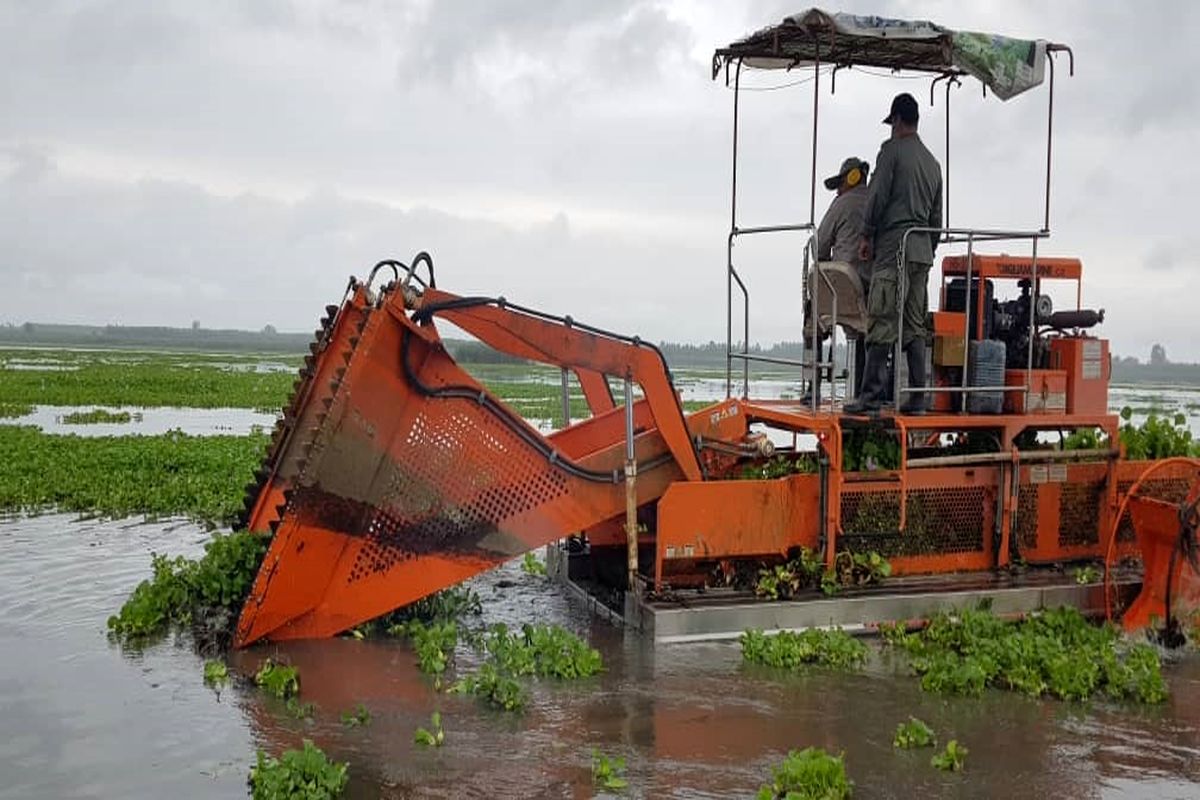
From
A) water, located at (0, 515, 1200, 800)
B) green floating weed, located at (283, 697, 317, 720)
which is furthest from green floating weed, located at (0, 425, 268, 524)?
green floating weed, located at (283, 697, 317, 720)

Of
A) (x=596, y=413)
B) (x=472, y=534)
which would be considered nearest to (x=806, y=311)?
(x=596, y=413)

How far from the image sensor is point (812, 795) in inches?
199

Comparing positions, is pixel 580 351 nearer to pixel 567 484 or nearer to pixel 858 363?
pixel 567 484

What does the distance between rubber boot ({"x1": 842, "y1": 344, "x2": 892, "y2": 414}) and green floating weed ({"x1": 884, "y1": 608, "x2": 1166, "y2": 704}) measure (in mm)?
1625

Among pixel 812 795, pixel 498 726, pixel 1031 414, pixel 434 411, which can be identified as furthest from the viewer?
pixel 1031 414

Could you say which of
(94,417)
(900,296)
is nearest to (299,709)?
(900,296)

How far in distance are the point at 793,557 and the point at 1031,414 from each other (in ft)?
7.20

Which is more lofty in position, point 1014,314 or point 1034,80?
point 1034,80

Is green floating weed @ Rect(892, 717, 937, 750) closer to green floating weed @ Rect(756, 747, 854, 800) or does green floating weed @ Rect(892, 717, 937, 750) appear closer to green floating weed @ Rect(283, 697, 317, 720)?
green floating weed @ Rect(756, 747, 854, 800)

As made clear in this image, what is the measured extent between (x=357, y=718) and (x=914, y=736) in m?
2.92

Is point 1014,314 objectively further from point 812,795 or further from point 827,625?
point 812,795

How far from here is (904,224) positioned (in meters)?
8.20

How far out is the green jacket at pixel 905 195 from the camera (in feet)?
26.8

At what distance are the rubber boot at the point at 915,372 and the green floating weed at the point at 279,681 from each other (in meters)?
4.65
